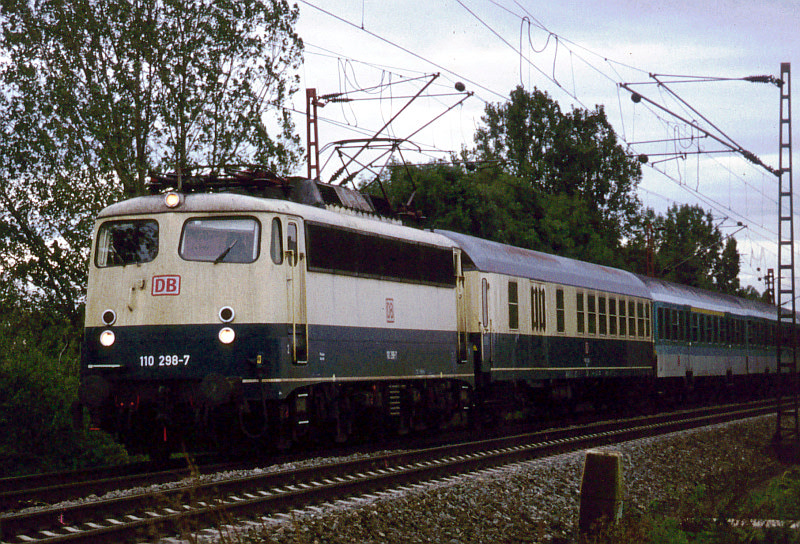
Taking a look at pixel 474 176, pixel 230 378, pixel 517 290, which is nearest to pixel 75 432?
pixel 230 378

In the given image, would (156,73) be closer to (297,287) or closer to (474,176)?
(297,287)

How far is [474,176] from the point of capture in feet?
150

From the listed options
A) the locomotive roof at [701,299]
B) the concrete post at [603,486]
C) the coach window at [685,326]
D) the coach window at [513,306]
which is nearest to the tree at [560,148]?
the locomotive roof at [701,299]

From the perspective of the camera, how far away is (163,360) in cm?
1381

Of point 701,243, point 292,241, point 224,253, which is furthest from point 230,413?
point 701,243

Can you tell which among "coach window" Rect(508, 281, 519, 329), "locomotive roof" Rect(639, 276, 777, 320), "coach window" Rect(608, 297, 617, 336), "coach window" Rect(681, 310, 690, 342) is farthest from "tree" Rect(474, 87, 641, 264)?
"coach window" Rect(508, 281, 519, 329)

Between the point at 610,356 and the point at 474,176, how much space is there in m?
19.7

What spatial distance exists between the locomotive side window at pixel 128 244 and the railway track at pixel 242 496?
3.39m

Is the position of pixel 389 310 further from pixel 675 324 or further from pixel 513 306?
pixel 675 324

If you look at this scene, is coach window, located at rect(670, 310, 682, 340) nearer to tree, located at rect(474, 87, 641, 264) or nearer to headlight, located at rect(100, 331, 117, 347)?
headlight, located at rect(100, 331, 117, 347)

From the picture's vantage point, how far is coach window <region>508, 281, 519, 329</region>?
21641 millimetres

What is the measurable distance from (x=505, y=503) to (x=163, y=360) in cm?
465

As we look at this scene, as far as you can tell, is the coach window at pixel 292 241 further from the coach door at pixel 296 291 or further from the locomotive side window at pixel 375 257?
the locomotive side window at pixel 375 257

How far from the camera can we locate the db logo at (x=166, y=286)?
1400 centimetres
